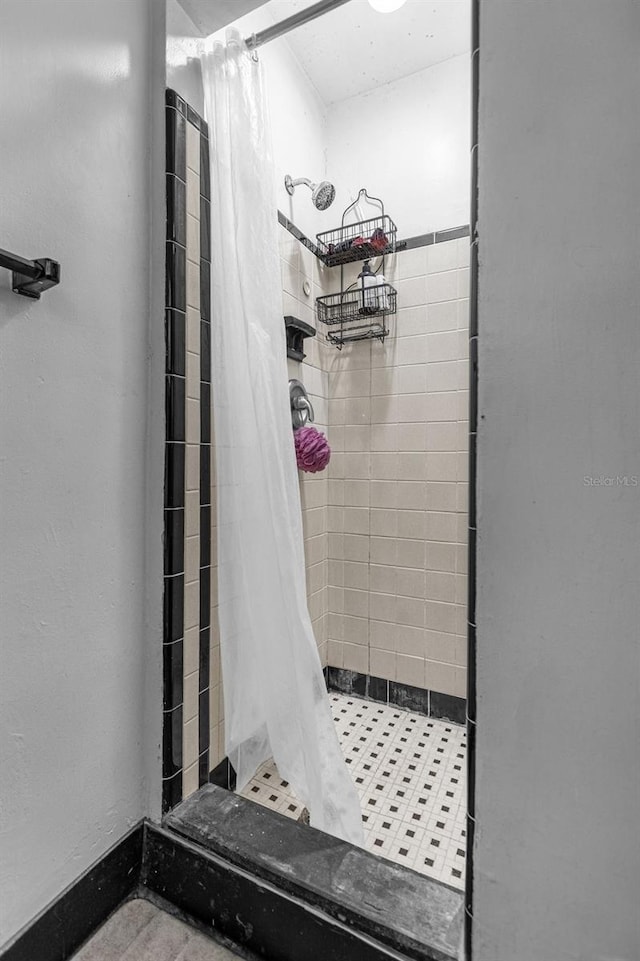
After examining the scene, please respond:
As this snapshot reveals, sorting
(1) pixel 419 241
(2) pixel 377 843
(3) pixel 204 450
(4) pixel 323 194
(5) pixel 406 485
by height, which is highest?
(4) pixel 323 194

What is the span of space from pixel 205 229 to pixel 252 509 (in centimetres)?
67

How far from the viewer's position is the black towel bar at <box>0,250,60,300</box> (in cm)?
65

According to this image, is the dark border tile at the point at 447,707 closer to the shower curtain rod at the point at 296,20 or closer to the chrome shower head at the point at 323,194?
the chrome shower head at the point at 323,194

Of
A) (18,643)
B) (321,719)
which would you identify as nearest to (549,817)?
(321,719)

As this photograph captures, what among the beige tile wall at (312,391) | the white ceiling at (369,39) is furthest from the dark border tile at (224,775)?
the white ceiling at (369,39)

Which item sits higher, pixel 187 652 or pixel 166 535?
pixel 166 535

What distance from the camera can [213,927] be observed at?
0.84m

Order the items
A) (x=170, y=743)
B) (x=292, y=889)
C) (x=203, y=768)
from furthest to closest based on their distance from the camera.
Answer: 1. (x=203, y=768)
2. (x=170, y=743)
3. (x=292, y=889)

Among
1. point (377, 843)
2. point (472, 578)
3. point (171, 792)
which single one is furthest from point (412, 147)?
point (377, 843)

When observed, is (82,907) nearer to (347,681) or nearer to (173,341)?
(173,341)

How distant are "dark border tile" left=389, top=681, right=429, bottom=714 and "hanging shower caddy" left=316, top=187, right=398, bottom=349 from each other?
1.42 meters

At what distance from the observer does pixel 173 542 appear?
0.97 meters

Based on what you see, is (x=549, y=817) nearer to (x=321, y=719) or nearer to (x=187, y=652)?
(x=321, y=719)

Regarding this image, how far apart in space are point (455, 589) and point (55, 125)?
1701mm
